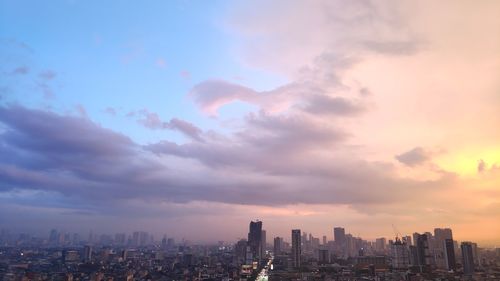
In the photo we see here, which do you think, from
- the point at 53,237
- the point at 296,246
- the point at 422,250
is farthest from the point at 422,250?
the point at 53,237

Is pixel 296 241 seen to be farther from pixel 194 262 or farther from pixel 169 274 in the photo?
pixel 169 274

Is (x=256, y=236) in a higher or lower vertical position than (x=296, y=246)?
higher

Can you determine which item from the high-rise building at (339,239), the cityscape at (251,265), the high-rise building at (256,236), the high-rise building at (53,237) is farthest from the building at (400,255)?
the high-rise building at (53,237)

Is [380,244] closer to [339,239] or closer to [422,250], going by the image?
[339,239]

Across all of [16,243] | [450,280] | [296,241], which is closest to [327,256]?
[296,241]

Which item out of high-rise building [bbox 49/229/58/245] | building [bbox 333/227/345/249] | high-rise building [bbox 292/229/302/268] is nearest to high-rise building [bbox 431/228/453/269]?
high-rise building [bbox 292/229/302/268]

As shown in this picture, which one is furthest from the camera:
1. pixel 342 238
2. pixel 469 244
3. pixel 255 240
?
pixel 342 238

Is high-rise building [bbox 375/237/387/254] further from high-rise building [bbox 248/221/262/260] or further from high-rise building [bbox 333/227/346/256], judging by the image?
high-rise building [bbox 248/221/262/260]

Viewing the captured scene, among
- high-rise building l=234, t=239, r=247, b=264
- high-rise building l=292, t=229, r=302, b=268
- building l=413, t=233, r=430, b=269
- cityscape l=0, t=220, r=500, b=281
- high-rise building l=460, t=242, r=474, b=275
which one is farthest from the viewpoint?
high-rise building l=234, t=239, r=247, b=264
